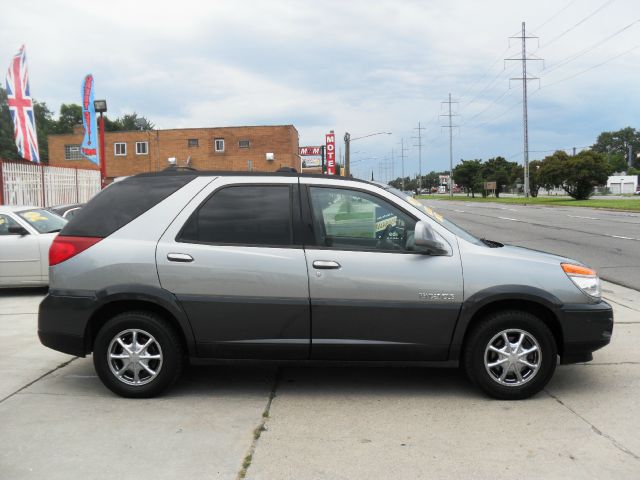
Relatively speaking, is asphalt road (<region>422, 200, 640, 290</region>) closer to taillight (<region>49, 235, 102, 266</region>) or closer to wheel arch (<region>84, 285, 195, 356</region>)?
wheel arch (<region>84, 285, 195, 356</region>)

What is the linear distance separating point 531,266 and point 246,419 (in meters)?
2.35

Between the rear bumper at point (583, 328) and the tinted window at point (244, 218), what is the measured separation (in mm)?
2140

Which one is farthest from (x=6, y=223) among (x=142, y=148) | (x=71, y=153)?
(x=71, y=153)

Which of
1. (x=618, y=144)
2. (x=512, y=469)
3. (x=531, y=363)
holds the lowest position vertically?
(x=512, y=469)

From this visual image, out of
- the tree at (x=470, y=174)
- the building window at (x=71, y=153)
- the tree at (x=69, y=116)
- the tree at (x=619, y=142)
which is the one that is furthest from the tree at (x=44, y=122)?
the tree at (x=619, y=142)

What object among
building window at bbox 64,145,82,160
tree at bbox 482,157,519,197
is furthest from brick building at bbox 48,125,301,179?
tree at bbox 482,157,519,197

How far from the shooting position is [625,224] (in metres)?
23.5

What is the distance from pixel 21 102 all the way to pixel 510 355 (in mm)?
18481

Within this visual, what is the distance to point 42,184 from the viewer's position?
2106cm

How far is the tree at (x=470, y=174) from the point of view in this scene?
10181cm

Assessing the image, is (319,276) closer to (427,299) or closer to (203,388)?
(427,299)

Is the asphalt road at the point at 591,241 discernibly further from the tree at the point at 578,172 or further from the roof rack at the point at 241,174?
the tree at the point at 578,172

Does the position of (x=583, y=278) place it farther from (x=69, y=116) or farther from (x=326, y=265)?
(x=69, y=116)

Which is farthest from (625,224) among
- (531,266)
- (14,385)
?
(14,385)
